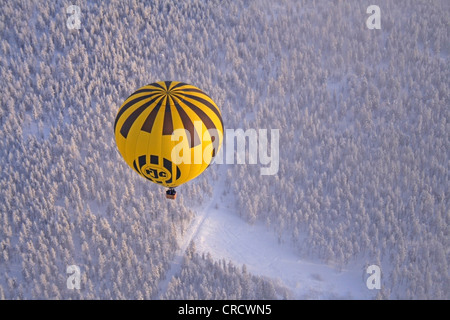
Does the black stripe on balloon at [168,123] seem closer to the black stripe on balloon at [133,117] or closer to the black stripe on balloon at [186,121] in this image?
the black stripe on balloon at [186,121]

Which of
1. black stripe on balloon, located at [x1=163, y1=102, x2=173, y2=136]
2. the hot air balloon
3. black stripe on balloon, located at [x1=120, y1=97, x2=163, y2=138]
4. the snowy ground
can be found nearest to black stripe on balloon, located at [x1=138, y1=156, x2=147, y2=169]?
the hot air balloon

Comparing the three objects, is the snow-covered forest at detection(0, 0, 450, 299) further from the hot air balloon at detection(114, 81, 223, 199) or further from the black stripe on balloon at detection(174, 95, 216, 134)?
the black stripe on balloon at detection(174, 95, 216, 134)

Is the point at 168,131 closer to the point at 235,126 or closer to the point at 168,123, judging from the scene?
the point at 168,123

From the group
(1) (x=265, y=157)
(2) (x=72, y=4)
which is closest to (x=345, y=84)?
(1) (x=265, y=157)

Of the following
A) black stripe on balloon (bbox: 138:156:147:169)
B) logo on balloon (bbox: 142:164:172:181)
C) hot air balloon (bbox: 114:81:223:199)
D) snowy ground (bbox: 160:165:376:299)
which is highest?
hot air balloon (bbox: 114:81:223:199)

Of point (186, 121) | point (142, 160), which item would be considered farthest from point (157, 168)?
point (186, 121)

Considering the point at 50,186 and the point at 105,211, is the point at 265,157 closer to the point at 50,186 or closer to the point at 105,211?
the point at 105,211

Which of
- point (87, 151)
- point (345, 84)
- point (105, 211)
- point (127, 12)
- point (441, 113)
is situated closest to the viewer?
point (105, 211)
